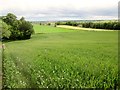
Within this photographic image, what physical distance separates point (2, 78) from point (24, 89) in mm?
4187

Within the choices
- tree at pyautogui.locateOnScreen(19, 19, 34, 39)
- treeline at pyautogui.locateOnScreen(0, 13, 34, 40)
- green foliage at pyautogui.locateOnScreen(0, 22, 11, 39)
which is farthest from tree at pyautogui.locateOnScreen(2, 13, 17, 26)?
green foliage at pyautogui.locateOnScreen(0, 22, 11, 39)

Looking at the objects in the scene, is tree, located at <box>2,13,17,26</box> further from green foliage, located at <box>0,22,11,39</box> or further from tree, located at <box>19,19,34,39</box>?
green foliage, located at <box>0,22,11,39</box>

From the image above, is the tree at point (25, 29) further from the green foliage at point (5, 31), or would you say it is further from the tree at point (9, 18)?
the green foliage at point (5, 31)

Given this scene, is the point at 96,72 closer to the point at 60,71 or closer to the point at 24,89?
the point at 60,71

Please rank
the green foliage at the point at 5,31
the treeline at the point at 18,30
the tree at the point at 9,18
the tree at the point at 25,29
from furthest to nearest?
1. the tree at the point at 9,18
2. the tree at the point at 25,29
3. the treeline at the point at 18,30
4. the green foliage at the point at 5,31

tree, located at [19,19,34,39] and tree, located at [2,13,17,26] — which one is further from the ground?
tree, located at [2,13,17,26]

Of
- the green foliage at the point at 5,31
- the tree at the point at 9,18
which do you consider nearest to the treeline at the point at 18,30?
the green foliage at the point at 5,31

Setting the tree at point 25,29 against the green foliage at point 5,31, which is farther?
the tree at point 25,29

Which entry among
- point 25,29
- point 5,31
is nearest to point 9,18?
point 25,29

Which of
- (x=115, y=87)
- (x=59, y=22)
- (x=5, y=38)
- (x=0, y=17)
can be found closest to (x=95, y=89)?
(x=115, y=87)

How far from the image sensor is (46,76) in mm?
17000

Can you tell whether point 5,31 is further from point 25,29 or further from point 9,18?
point 9,18

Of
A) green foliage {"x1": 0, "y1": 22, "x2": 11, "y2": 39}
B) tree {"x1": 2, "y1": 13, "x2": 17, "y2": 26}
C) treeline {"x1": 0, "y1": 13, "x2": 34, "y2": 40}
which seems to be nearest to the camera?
green foliage {"x1": 0, "y1": 22, "x2": 11, "y2": 39}

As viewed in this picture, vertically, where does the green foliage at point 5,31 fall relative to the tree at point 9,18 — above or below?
below
